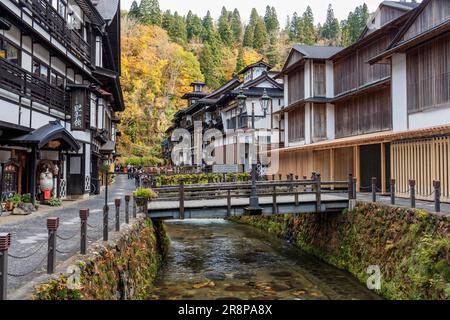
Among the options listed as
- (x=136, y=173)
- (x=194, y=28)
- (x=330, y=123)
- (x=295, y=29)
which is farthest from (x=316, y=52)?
(x=295, y=29)

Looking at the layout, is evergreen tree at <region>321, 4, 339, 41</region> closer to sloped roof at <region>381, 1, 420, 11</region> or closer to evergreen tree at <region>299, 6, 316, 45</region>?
evergreen tree at <region>299, 6, 316, 45</region>

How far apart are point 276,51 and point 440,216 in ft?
269

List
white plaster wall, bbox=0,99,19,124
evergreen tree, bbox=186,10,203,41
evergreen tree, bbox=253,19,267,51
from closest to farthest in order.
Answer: white plaster wall, bbox=0,99,19,124
evergreen tree, bbox=253,19,267,51
evergreen tree, bbox=186,10,203,41

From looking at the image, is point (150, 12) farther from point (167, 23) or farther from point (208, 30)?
point (208, 30)

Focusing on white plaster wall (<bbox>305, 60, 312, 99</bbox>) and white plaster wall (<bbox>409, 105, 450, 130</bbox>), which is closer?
white plaster wall (<bbox>409, 105, 450, 130</bbox>)

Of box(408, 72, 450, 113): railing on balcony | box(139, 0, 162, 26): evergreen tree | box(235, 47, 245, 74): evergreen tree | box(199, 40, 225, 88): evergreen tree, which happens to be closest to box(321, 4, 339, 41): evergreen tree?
box(235, 47, 245, 74): evergreen tree

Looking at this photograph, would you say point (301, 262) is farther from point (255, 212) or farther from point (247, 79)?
point (247, 79)

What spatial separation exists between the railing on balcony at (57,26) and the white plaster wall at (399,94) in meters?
17.5

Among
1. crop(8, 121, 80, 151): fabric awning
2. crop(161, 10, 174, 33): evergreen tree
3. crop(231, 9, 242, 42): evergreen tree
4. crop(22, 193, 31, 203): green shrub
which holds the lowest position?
crop(22, 193, 31, 203): green shrub

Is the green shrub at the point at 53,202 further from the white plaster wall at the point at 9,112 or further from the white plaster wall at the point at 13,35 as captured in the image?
the white plaster wall at the point at 13,35

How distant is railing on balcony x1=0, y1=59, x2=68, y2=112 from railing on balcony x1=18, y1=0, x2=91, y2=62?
265 centimetres

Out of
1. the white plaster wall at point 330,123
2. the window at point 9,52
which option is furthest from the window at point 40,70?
the white plaster wall at point 330,123

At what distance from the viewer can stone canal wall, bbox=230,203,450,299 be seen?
1014cm

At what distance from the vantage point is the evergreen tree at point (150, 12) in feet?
273
